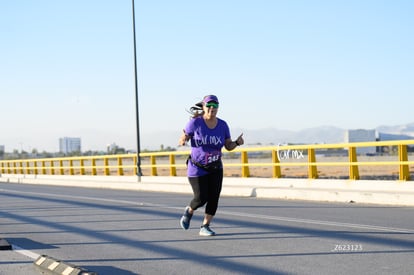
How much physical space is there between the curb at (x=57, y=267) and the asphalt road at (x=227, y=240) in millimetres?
123

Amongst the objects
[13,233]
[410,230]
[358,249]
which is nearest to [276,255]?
[358,249]

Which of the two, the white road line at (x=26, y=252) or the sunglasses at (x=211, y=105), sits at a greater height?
the sunglasses at (x=211, y=105)

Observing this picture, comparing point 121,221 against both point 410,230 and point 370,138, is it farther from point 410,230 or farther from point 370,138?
point 370,138

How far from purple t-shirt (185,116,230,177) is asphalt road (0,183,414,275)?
0.99 meters

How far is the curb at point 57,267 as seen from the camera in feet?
20.5

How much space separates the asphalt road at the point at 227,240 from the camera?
7.04 meters

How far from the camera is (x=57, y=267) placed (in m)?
6.65

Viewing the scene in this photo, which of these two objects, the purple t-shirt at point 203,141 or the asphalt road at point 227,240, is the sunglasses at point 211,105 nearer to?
the purple t-shirt at point 203,141

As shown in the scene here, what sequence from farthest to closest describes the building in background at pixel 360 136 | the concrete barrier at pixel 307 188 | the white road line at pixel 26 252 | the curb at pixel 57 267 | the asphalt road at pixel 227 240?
the building in background at pixel 360 136 → the concrete barrier at pixel 307 188 → the white road line at pixel 26 252 → the asphalt road at pixel 227 240 → the curb at pixel 57 267

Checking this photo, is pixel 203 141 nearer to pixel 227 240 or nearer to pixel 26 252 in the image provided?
pixel 227 240

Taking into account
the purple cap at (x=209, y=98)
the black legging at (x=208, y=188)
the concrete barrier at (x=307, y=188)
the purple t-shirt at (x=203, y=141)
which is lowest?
the concrete barrier at (x=307, y=188)

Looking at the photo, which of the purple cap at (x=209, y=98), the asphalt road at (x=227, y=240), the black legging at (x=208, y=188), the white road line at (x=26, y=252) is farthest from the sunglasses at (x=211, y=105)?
the white road line at (x=26, y=252)

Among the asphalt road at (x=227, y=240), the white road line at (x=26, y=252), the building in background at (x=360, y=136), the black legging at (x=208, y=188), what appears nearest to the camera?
the asphalt road at (x=227, y=240)

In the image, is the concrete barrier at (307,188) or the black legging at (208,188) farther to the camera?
the concrete barrier at (307,188)
